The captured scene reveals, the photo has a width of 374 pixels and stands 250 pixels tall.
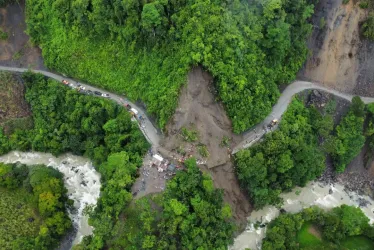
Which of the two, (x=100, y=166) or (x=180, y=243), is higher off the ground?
(x=100, y=166)

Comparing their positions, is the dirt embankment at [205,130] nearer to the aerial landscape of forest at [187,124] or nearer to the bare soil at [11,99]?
the aerial landscape of forest at [187,124]

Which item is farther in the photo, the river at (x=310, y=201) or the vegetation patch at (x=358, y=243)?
the river at (x=310, y=201)

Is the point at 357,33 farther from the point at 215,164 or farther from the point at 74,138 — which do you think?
the point at 74,138

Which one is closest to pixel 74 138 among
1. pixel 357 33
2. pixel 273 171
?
pixel 273 171

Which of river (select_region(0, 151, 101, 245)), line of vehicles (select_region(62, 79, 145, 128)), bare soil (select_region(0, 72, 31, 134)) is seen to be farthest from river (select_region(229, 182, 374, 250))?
bare soil (select_region(0, 72, 31, 134))

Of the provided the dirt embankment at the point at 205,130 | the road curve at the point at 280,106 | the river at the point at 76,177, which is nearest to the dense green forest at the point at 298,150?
the road curve at the point at 280,106

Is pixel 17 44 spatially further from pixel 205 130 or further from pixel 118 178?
pixel 205 130

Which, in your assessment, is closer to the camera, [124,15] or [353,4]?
[124,15]
